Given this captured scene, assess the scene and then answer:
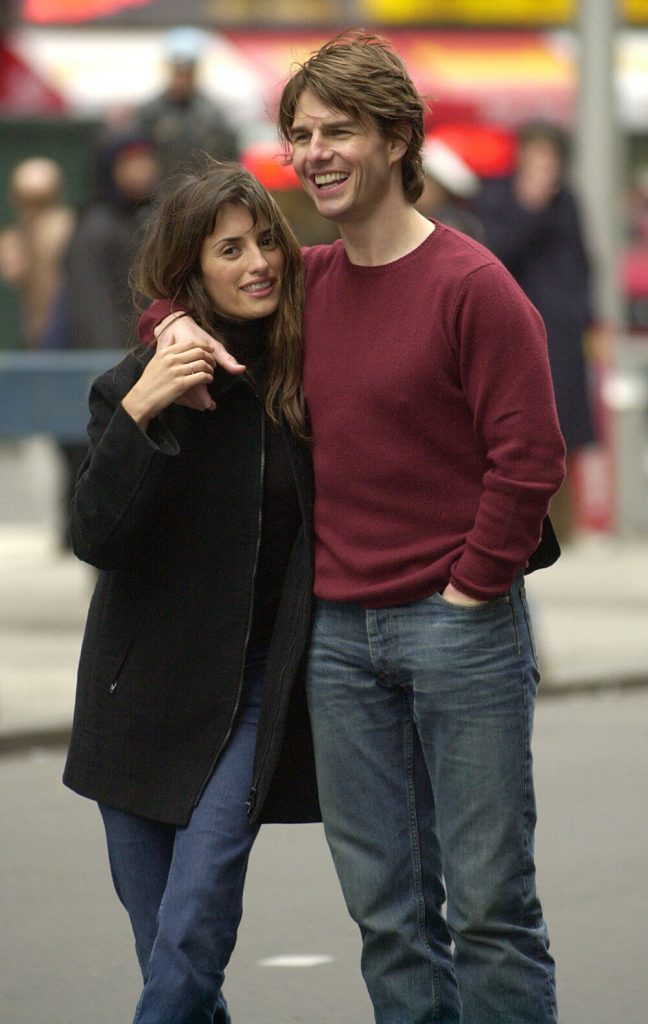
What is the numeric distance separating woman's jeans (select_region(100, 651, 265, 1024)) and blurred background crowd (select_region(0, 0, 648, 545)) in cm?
82

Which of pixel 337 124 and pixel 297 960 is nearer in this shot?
pixel 337 124

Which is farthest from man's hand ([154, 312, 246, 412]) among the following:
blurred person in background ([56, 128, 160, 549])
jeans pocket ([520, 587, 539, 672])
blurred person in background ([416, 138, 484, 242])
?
blurred person in background ([56, 128, 160, 549])

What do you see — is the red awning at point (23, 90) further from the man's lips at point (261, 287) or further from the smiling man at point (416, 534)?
the smiling man at point (416, 534)

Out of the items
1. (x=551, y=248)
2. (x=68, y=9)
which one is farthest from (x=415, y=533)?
(x=68, y=9)

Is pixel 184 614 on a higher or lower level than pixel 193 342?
lower

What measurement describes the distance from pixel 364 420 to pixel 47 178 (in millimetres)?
11261

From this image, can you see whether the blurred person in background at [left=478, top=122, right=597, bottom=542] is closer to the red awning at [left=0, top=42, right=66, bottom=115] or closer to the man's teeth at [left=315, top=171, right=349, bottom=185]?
the man's teeth at [left=315, top=171, right=349, bottom=185]

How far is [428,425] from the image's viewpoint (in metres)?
3.55

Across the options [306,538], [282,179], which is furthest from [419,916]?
[282,179]

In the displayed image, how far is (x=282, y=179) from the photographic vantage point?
1719 centimetres

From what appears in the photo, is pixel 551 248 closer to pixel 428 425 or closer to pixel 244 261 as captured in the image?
pixel 244 261

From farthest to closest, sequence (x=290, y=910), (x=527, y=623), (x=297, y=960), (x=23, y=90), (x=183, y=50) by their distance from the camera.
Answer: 1. (x=23, y=90)
2. (x=183, y=50)
3. (x=290, y=910)
4. (x=297, y=960)
5. (x=527, y=623)

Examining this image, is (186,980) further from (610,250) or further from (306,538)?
(610,250)

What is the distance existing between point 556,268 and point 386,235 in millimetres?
6039
